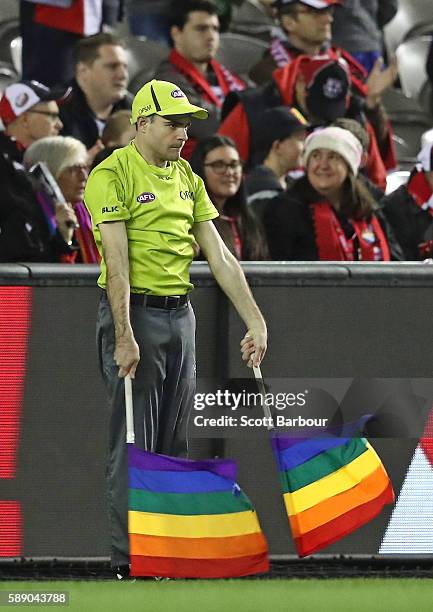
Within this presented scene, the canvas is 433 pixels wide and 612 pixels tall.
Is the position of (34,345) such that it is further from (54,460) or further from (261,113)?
(261,113)

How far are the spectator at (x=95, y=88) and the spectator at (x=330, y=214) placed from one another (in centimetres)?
157

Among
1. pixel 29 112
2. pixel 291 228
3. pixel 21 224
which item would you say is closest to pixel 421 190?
pixel 291 228

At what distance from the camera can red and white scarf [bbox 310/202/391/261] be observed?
7.79m

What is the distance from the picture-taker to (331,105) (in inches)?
388

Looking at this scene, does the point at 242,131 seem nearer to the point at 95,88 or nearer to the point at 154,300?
the point at 95,88

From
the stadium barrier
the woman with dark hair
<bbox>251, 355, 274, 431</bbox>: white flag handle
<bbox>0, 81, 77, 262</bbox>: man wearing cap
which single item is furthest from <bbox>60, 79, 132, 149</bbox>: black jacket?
<bbox>251, 355, 274, 431</bbox>: white flag handle

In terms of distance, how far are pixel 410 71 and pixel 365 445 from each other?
19.5ft

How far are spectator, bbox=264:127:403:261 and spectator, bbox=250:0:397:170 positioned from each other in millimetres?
1870

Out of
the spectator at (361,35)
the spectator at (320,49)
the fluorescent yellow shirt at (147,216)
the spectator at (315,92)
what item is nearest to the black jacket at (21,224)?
the fluorescent yellow shirt at (147,216)

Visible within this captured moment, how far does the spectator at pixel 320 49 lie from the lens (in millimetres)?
10242

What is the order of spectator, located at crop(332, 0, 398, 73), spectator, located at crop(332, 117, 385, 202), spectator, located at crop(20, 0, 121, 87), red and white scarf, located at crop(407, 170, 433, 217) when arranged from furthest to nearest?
spectator, located at crop(332, 0, 398, 73)
spectator, located at crop(20, 0, 121, 87)
spectator, located at crop(332, 117, 385, 202)
red and white scarf, located at crop(407, 170, 433, 217)

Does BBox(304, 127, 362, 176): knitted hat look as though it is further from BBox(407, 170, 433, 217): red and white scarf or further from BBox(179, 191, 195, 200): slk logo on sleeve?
BBox(179, 191, 195, 200): slk logo on sleeve

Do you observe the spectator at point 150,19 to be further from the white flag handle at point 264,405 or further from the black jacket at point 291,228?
the white flag handle at point 264,405

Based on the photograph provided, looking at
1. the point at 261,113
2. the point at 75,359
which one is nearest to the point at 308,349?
the point at 75,359
